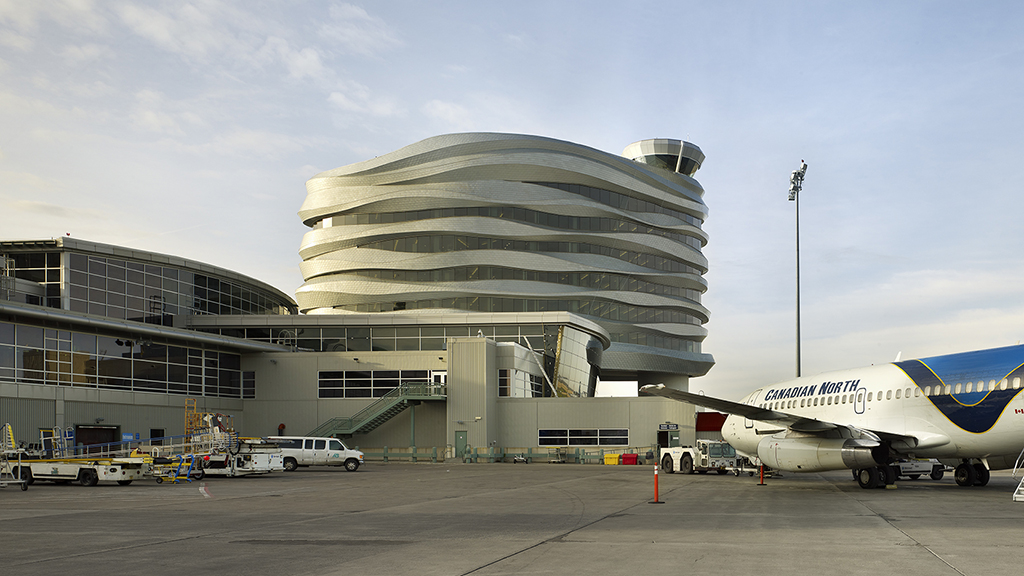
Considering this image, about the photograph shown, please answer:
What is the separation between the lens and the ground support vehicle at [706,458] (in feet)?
125

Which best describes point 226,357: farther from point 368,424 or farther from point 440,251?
point 440,251

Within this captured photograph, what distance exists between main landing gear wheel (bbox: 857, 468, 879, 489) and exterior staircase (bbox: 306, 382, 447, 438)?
103 ft

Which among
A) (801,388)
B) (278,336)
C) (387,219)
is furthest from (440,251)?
(801,388)

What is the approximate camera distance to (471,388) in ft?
179

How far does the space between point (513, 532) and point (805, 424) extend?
14178 millimetres

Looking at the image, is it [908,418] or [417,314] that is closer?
[908,418]

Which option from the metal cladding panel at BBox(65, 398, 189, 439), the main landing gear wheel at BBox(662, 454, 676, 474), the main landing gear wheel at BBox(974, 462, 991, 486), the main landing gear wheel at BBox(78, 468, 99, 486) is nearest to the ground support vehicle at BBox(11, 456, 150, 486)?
the main landing gear wheel at BBox(78, 468, 99, 486)

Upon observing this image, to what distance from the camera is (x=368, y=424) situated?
55.2 meters

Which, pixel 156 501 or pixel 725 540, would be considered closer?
pixel 725 540

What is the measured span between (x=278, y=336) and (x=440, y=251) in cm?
3353

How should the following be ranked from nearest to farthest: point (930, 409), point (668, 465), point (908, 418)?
point (930, 409), point (908, 418), point (668, 465)

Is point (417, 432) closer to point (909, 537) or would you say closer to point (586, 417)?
point (586, 417)

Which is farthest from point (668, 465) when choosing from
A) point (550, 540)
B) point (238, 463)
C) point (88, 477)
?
point (550, 540)

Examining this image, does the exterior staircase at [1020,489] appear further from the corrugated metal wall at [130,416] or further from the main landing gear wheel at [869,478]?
the corrugated metal wall at [130,416]
